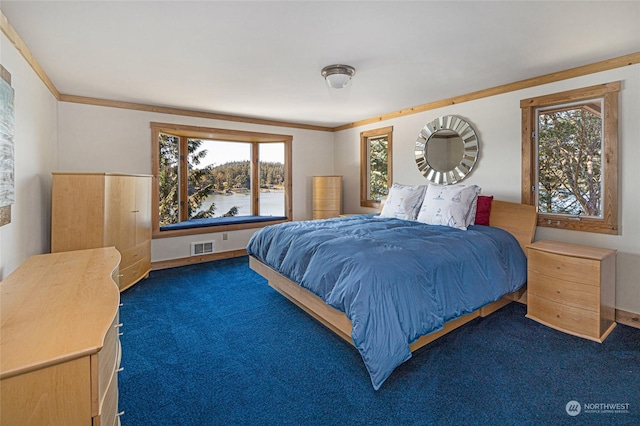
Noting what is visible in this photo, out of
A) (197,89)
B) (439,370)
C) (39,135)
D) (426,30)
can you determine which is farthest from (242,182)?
(439,370)

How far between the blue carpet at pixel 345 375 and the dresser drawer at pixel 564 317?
90 millimetres

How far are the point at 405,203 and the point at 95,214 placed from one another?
132 inches

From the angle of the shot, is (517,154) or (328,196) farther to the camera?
(328,196)

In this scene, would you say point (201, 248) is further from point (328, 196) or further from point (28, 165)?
point (28, 165)

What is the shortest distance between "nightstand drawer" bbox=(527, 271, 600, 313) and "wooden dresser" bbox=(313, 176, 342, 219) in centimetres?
328

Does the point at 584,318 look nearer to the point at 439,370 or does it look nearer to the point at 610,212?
the point at 610,212

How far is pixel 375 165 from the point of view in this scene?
5.40 meters

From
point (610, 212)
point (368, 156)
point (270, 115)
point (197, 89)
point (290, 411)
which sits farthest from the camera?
point (368, 156)

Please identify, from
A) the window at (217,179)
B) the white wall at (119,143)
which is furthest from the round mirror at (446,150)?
the white wall at (119,143)

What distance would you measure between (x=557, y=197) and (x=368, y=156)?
293cm

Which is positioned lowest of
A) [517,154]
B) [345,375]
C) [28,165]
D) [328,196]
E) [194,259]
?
[345,375]

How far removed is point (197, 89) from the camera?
3.61m

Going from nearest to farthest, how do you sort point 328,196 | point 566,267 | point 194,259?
point 566,267 → point 194,259 → point 328,196

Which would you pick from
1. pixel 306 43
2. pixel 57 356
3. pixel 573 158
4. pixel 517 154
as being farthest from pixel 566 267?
pixel 57 356
